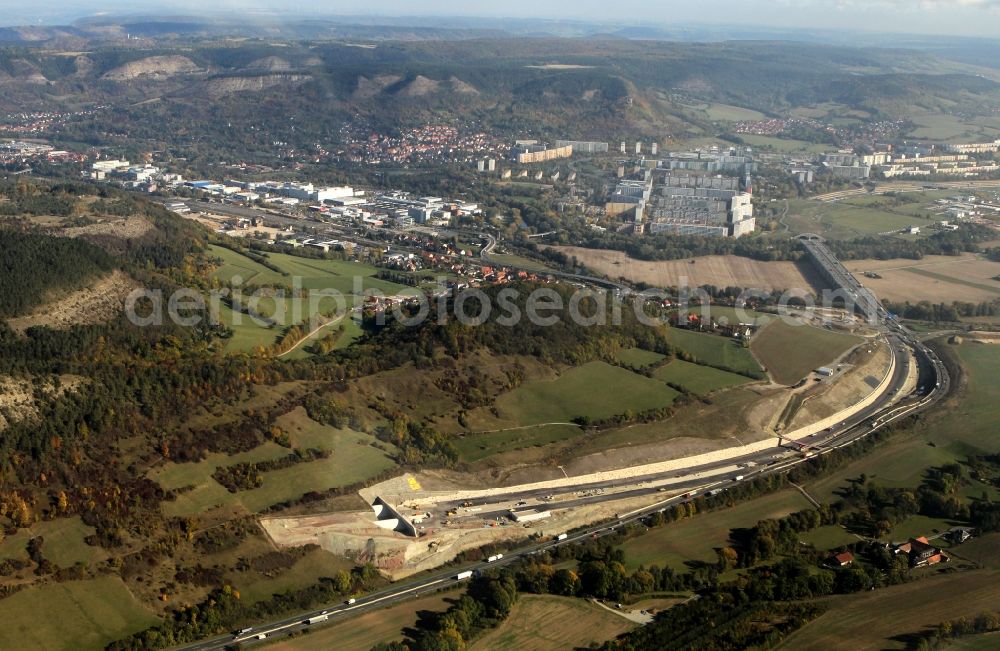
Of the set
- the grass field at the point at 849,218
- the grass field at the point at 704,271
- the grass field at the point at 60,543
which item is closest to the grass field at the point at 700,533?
the grass field at the point at 60,543

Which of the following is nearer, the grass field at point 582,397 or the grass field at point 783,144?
the grass field at point 582,397

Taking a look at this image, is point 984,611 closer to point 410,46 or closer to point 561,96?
point 561,96

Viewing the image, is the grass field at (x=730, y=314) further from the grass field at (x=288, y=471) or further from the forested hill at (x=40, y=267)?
the forested hill at (x=40, y=267)

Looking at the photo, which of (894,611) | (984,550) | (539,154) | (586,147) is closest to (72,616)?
(894,611)

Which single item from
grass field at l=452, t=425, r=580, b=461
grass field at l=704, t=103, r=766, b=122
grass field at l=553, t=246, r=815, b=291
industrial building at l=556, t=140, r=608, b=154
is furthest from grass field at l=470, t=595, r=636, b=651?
grass field at l=704, t=103, r=766, b=122

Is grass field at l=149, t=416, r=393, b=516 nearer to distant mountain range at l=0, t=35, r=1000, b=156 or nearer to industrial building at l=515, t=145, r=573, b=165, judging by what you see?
industrial building at l=515, t=145, r=573, b=165

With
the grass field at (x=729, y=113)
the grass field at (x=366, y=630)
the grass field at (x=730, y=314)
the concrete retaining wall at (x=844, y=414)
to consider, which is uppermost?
the grass field at (x=729, y=113)

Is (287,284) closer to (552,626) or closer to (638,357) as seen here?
(638,357)
